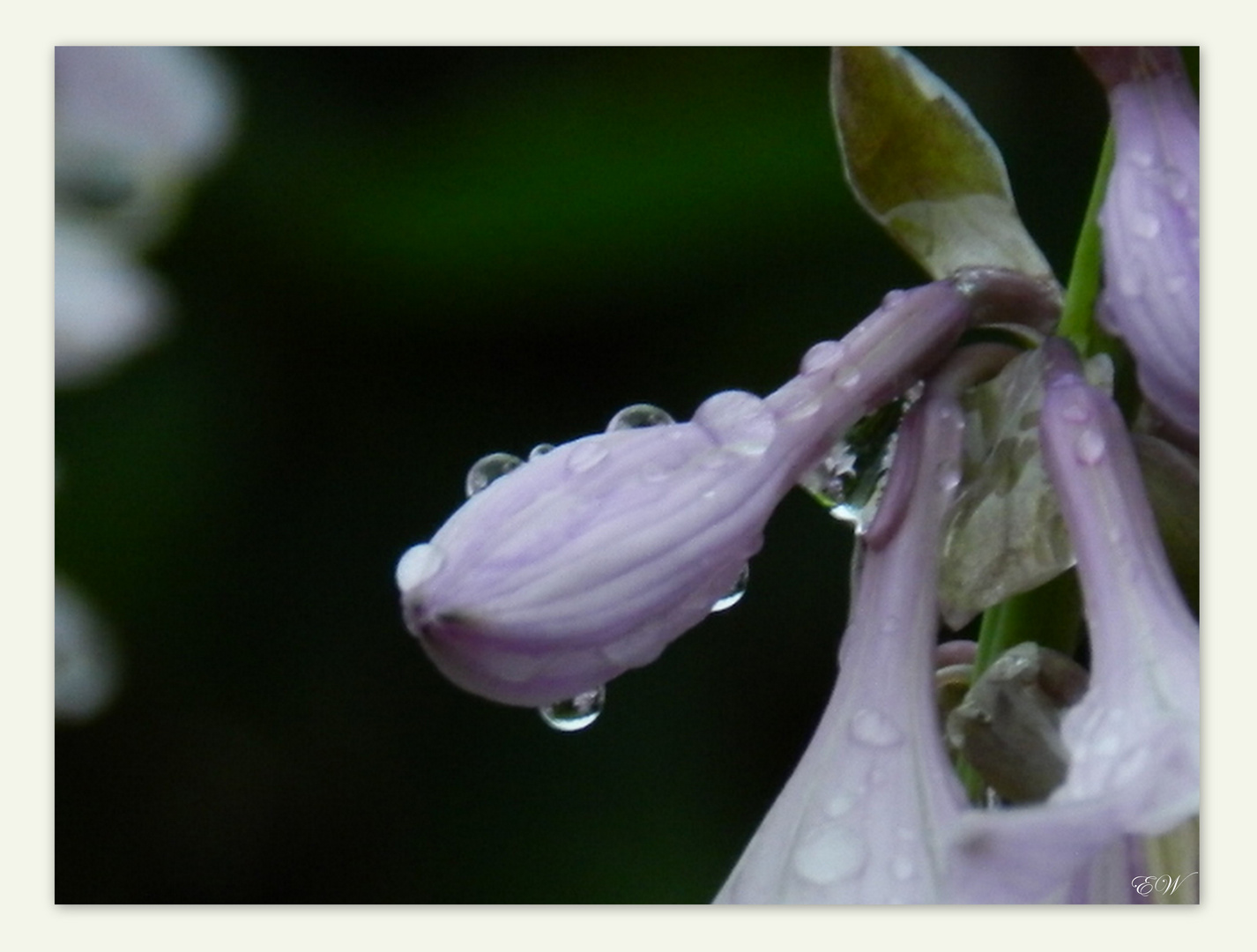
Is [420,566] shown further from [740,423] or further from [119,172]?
[119,172]

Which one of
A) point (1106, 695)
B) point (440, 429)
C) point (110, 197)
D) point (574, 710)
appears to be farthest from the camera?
point (440, 429)

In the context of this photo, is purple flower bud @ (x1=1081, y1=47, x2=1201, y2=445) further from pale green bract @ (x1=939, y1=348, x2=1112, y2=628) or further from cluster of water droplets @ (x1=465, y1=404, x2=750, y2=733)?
cluster of water droplets @ (x1=465, y1=404, x2=750, y2=733)

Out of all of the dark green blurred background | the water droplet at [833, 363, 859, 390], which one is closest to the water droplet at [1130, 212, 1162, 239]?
the water droplet at [833, 363, 859, 390]

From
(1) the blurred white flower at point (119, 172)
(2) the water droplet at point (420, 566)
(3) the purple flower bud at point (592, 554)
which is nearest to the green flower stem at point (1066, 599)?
(3) the purple flower bud at point (592, 554)

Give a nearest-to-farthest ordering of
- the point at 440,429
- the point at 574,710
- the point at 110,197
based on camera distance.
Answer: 1. the point at 574,710
2. the point at 110,197
3. the point at 440,429

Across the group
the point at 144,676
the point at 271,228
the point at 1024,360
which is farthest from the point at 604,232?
the point at 1024,360

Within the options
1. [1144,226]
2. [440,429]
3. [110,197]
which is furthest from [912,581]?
[440,429]

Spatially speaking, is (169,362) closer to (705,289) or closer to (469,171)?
(469,171)

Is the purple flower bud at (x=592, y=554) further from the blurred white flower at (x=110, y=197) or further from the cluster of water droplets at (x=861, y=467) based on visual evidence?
the blurred white flower at (x=110, y=197)
